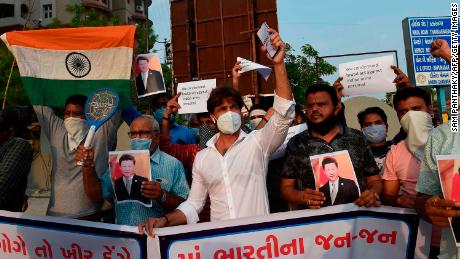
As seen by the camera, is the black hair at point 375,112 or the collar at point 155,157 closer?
the collar at point 155,157

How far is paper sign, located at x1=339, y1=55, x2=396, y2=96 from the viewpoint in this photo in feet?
17.7

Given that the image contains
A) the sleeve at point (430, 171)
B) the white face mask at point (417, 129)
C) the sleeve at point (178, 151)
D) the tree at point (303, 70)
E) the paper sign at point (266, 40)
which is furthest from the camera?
the tree at point (303, 70)

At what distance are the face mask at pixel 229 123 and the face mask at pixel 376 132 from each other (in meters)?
1.73

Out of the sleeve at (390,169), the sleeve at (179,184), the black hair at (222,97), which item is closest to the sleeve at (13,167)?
the sleeve at (179,184)

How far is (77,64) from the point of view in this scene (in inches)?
177

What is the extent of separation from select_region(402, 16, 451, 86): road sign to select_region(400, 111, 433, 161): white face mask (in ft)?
15.3

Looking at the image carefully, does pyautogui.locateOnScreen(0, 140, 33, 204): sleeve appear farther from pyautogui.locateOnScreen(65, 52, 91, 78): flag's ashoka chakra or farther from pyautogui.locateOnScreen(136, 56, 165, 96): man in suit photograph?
pyautogui.locateOnScreen(136, 56, 165, 96): man in suit photograph

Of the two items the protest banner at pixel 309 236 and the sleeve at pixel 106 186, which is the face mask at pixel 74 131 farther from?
the protest banner at pixel 309 236

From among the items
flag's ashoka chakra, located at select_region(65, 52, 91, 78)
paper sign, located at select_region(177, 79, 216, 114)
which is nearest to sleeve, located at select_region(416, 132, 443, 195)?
flag's ashoka chakra, located at select_region(65, 52, 91, 78)

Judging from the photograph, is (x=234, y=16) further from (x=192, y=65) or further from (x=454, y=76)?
(x=454, y=76)

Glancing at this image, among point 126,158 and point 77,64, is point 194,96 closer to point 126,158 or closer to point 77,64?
point 77,64

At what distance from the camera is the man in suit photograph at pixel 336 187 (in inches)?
118

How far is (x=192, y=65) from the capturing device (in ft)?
61.7

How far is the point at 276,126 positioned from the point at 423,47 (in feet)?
19.9
